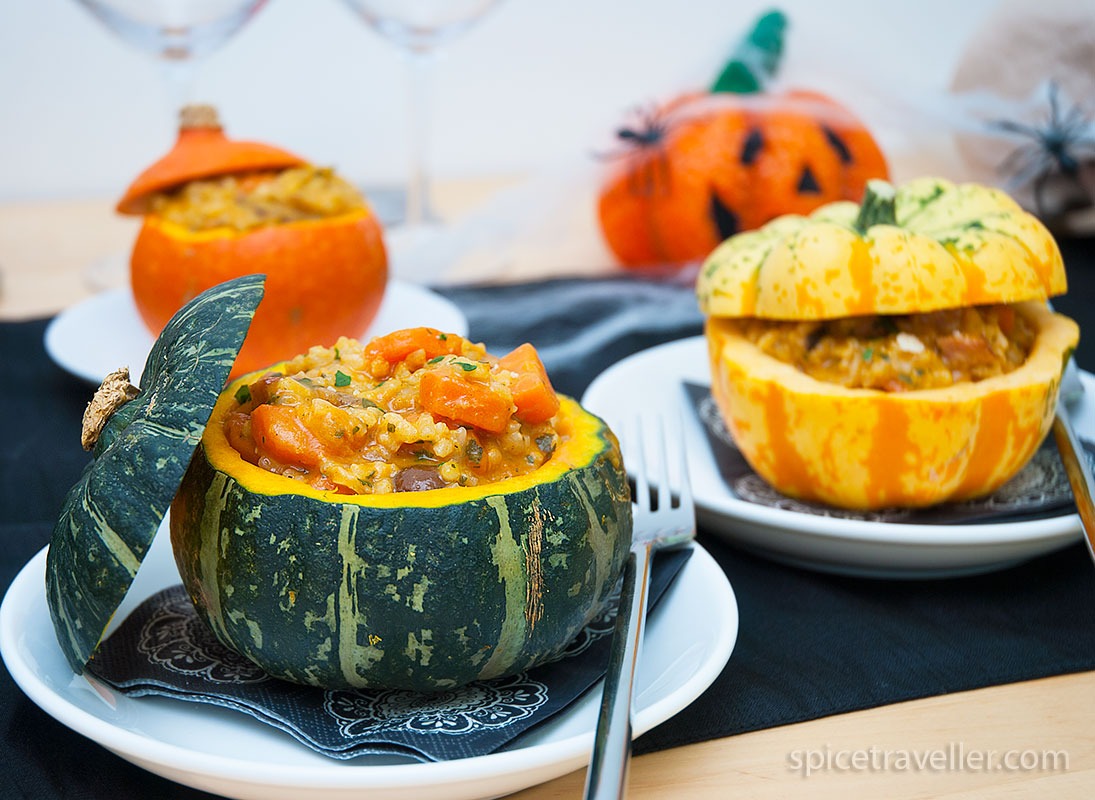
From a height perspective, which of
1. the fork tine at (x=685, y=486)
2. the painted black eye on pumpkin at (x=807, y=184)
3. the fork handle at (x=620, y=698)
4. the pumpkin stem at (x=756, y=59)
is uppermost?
the pumpkin stem at (x=756, y=59)

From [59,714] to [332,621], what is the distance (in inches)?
9.4

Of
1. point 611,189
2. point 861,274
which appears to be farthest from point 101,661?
point 611,189

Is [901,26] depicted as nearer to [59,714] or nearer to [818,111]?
[818,111]

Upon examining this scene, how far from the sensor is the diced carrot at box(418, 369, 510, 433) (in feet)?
3.73

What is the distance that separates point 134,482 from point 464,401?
31 centimetres

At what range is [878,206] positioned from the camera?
1.64 metres

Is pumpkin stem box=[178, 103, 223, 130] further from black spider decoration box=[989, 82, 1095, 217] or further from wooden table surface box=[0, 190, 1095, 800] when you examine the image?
black spider decoration box=[989, 82, 1095, 217]

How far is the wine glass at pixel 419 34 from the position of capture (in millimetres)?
2801

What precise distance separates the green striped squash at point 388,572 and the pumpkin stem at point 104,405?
92 millimetres

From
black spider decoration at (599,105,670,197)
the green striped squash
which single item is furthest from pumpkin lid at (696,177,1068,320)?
black spider decoration at (599,105,670,197)

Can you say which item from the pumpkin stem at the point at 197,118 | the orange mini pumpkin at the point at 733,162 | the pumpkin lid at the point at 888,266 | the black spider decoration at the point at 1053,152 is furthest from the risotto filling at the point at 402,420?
the black spider decoration at the point at 1053,152

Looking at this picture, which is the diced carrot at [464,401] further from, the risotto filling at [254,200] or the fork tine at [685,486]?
the risotto filling at [254,200]

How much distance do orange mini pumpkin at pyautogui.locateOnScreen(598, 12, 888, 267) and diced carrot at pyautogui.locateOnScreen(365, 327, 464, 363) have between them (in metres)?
1.55

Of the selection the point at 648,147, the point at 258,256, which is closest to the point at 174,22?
the point at 258,256
